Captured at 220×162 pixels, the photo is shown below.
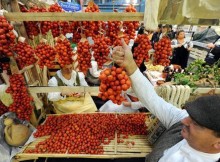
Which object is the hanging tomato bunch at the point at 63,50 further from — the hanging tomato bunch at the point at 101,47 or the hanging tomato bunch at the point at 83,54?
the hanging tomato bunch at the point at 101,47

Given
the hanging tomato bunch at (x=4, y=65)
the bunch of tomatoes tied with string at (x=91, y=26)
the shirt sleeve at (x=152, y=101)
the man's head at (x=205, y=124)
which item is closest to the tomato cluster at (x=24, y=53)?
the hanging tomato bunch at (x=4, y=65)

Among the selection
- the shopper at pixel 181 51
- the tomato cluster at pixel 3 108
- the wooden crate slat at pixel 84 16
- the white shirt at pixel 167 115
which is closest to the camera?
the white shirt at pixel 167 115

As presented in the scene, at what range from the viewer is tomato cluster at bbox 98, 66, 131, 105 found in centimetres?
132

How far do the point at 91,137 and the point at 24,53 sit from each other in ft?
4.04

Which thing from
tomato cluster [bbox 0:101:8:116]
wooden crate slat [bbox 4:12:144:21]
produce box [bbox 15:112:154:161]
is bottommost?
produce box [bbox 15:112:154:161]

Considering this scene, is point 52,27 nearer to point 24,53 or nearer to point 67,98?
point 24,53

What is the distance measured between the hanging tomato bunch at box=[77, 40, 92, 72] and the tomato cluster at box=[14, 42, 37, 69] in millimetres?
505

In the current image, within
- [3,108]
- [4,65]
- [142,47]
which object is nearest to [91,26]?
[142,47]

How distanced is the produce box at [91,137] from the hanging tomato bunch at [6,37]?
1119 millimetres

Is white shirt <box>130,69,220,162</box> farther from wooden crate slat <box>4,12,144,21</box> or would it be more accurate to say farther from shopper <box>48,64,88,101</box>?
shopper <box>48,64,88,101</box>

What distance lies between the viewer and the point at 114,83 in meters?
1.34

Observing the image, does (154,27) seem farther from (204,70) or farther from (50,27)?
(204,70)

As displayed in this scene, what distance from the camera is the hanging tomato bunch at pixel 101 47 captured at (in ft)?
5.62

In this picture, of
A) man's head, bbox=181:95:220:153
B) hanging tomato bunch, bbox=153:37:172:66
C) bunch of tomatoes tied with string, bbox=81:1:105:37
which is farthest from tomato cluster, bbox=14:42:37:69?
man's head, bbox=181:95:220:153
